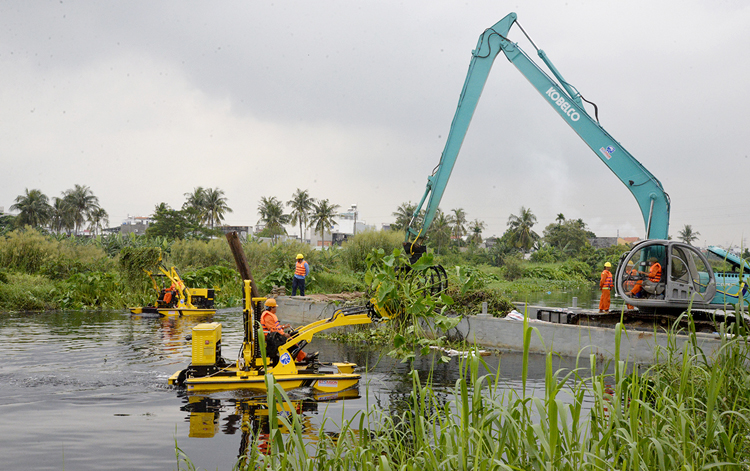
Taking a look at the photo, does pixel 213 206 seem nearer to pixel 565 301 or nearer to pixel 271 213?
pixel 271 213

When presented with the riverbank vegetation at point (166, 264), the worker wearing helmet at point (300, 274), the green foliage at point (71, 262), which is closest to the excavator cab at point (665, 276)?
the riverbank vegetation at point (166, 264)

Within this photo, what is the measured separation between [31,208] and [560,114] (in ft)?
239

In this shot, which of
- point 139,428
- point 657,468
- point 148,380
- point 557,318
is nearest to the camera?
point 657,468

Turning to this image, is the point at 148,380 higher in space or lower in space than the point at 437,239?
lower

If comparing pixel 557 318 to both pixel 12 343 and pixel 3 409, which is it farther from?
pixel 12 343

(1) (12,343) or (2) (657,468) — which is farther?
(1) (12,343)


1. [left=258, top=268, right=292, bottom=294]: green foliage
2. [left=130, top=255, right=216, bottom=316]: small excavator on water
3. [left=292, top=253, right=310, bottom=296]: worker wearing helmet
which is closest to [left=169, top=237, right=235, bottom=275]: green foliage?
[left=258, top=268, right=292, bottom=294]: green foliage

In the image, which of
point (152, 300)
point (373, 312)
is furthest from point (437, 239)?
point (373, 312)

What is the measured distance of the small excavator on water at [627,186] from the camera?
39.6ft

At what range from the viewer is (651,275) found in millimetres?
12414

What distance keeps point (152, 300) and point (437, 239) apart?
1828 inches

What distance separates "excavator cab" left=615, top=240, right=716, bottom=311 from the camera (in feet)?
39.3

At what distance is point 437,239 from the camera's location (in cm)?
6681

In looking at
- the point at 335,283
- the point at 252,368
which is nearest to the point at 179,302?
the point at 335,283
